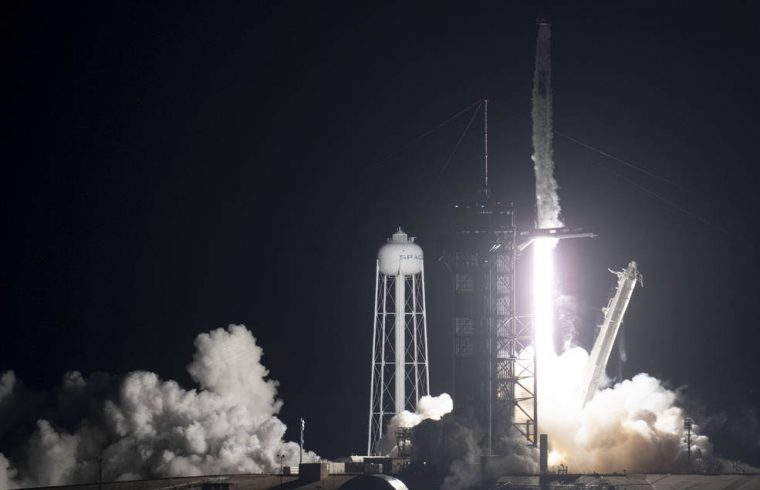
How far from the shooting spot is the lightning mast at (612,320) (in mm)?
94500

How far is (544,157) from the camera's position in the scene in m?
102

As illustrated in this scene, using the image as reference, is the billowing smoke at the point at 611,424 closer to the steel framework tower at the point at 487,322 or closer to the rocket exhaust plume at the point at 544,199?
the rocket exhaust plume at the point at 544,199

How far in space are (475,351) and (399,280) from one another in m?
11.5

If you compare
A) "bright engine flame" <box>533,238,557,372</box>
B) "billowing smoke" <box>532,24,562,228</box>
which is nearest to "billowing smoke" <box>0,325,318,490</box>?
"bright engine flame" <box>533,238,557,372</box>

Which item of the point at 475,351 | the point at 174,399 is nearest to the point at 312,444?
the point at 174,399

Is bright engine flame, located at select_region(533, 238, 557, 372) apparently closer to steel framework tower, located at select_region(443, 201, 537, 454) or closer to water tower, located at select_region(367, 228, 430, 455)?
steel framework tower, located at select_region(443, 201, 537, 454)

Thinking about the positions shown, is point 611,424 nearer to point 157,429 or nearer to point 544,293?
point 544,293

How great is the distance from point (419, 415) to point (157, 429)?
1717cm

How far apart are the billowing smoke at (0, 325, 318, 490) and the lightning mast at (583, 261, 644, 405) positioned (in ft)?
69.4

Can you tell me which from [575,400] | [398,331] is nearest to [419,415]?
[398,331]

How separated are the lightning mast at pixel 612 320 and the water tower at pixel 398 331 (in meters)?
12.1

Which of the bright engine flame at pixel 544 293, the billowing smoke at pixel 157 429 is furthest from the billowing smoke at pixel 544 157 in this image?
the billowing smoke at pixel 157 429

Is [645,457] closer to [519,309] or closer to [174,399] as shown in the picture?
[519,309]

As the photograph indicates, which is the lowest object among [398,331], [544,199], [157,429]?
[157,429]
